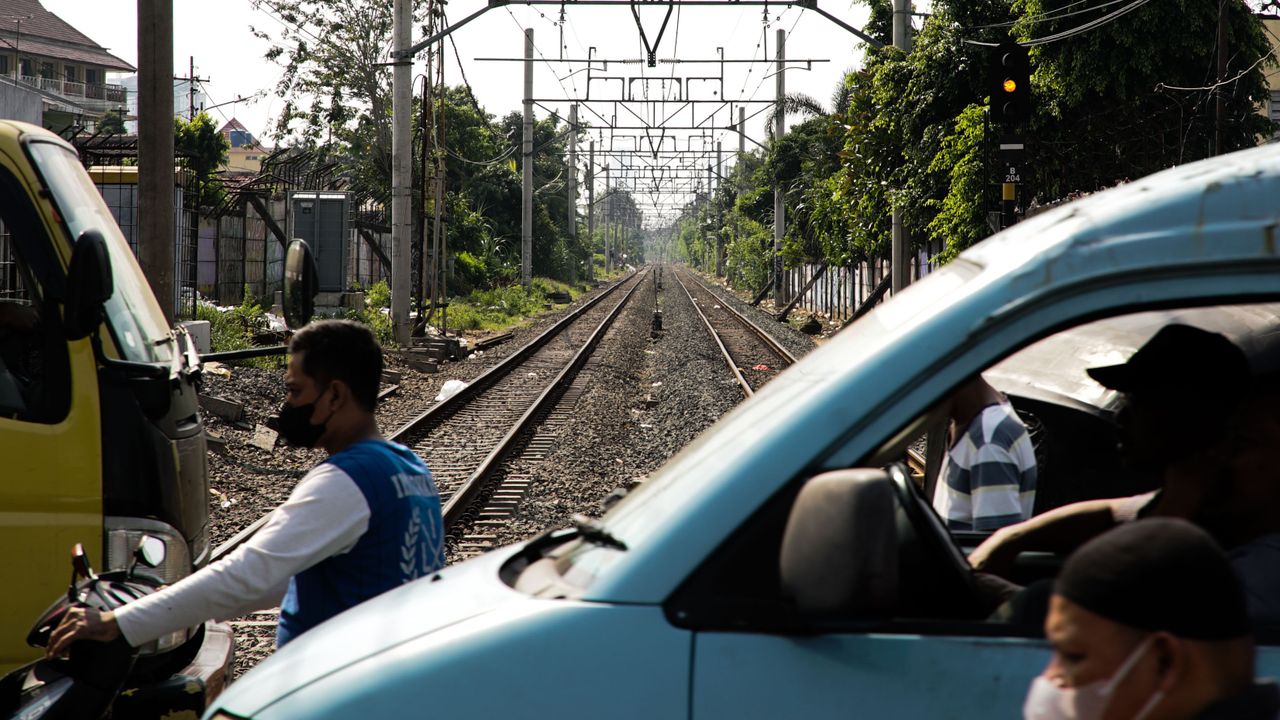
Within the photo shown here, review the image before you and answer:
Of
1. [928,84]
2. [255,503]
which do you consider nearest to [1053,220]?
[255,503]

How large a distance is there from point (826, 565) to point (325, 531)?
1499 millimetres

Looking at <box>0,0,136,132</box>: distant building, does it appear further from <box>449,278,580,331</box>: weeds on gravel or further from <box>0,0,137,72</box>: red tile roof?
<box>449,278,580,331</box>: weeds on gravel

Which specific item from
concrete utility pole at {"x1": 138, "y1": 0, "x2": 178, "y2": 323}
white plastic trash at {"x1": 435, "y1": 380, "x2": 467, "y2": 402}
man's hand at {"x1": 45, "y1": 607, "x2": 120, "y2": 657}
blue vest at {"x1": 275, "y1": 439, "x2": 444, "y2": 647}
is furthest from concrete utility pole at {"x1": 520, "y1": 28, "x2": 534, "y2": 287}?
man's hand at {"x1": 45, "y1": 607, "x2": 120, "y2": 657}

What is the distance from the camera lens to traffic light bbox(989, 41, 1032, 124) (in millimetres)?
14656

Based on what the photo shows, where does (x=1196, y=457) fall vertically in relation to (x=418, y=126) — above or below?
below

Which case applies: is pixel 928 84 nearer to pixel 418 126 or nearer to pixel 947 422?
pixel 947 422

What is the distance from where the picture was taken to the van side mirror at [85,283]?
3906 millimetres

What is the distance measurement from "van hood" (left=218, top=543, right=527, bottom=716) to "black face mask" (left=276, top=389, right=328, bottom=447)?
0.86 m

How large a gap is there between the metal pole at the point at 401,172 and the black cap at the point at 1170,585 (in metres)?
21.3

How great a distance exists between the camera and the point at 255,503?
1005 cm

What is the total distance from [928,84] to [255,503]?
16.0 metres

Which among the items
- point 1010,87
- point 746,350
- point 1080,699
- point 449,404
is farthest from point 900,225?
point 1080,699

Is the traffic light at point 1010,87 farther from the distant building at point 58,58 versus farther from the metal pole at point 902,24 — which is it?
the distant building at point 58,58

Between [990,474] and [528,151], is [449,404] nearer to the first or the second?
[990,474]
